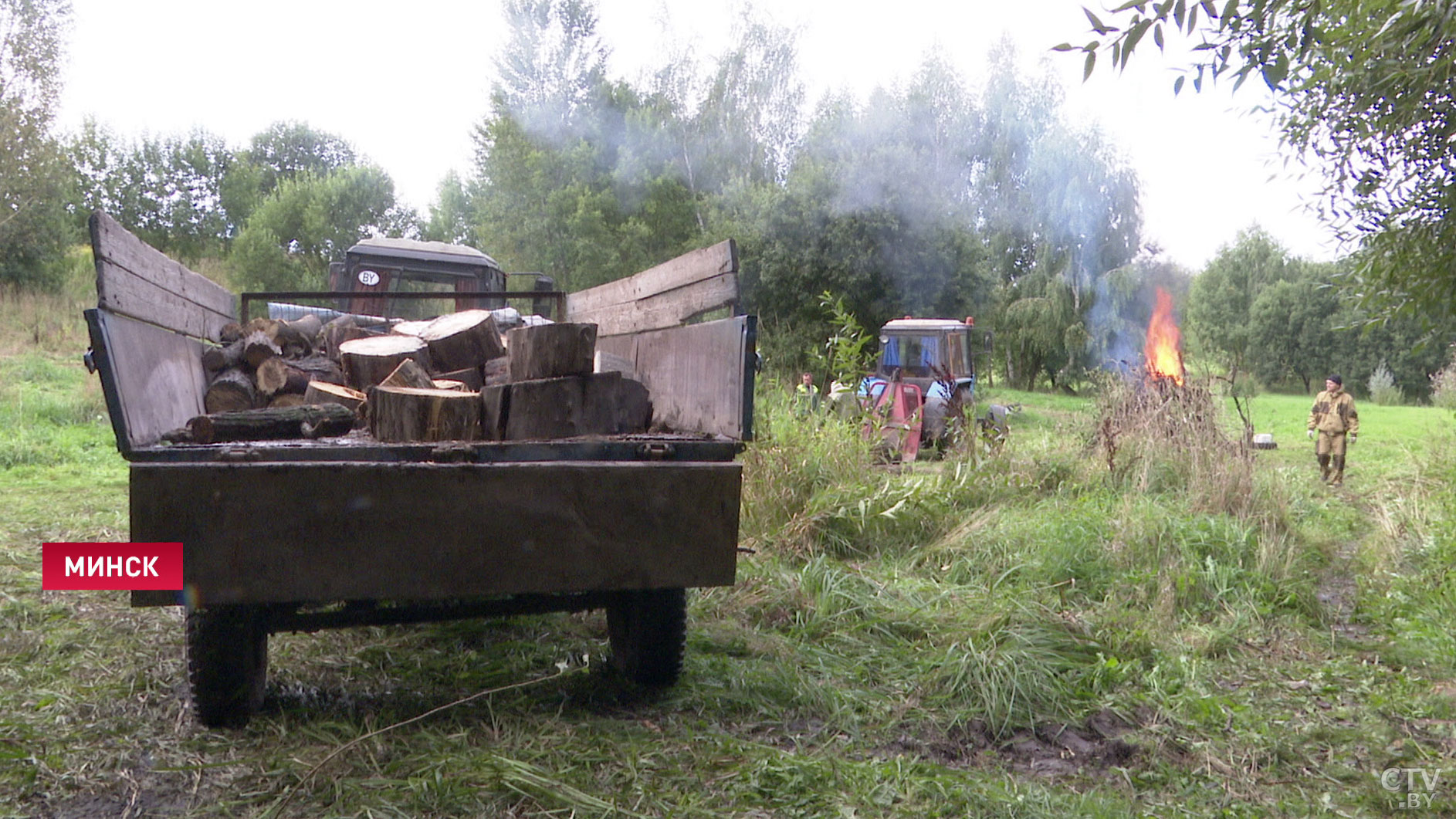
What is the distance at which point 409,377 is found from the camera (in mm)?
3303

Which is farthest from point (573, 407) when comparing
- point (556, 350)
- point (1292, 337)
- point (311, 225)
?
point (1292, 337)

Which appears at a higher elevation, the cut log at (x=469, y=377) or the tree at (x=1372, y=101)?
the tree at (x=1372, y=101)

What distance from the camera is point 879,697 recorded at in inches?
141

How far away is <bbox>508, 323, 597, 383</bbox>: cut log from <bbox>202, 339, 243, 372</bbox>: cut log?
1.36m

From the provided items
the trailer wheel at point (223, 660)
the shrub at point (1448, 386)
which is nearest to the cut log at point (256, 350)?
the trailer wheel at point (223, 660)

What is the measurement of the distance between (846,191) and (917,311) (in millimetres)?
3286

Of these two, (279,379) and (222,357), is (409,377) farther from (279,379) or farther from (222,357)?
(222,357)

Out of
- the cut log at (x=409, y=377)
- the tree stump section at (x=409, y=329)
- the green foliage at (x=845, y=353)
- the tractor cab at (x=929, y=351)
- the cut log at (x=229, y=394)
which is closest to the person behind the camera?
the cut log at (x=409, y=377)

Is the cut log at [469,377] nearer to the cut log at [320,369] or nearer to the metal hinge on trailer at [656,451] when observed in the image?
the cut log at [320,369]

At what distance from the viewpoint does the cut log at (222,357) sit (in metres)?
3.60

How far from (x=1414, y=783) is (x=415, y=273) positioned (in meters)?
7.34

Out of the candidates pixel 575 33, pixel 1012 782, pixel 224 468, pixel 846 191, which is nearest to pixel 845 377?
pixel 1012 782

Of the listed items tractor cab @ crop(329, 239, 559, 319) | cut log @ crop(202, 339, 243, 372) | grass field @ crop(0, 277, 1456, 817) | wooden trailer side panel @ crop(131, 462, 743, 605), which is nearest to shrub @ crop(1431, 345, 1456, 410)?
grass field @ crop(0, 277, 1456, 817)

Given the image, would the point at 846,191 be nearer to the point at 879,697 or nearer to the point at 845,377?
the point at 845,377
